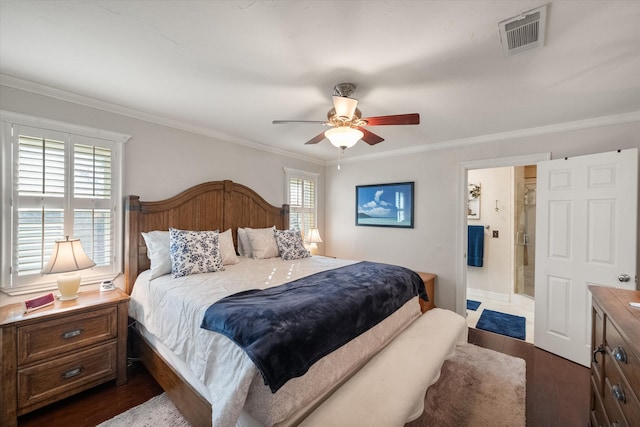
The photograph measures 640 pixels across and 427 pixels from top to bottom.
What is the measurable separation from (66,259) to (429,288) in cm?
385

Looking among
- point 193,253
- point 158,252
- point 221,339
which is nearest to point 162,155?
point 158,252

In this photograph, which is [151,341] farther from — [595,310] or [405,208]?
[405,208]

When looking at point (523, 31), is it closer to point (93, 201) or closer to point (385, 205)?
point (385, 205)

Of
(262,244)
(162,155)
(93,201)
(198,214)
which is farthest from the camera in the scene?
(262,244)

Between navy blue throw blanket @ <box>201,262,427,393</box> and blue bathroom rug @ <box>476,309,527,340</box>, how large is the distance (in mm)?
2069

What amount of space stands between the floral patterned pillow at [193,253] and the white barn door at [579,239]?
354 cm

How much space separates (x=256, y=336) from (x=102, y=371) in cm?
178

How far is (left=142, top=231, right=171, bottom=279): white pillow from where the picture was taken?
7.98ft

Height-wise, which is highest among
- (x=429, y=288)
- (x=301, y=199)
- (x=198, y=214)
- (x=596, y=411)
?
(x=301, y=199)

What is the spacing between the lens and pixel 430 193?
12.5ft

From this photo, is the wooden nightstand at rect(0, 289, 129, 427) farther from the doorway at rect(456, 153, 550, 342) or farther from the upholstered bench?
the doorway at rect(456, 153, 550, 342)

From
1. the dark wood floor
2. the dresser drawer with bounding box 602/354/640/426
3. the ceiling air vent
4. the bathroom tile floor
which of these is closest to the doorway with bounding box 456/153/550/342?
the bathroom tile floor

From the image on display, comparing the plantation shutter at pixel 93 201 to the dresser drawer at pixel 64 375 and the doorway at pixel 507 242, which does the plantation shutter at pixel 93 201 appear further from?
the doorway at pixel 507 242

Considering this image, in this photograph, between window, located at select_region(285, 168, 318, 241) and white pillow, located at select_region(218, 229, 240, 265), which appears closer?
white pillow, located at select_region(218, 229, 240, 265)
